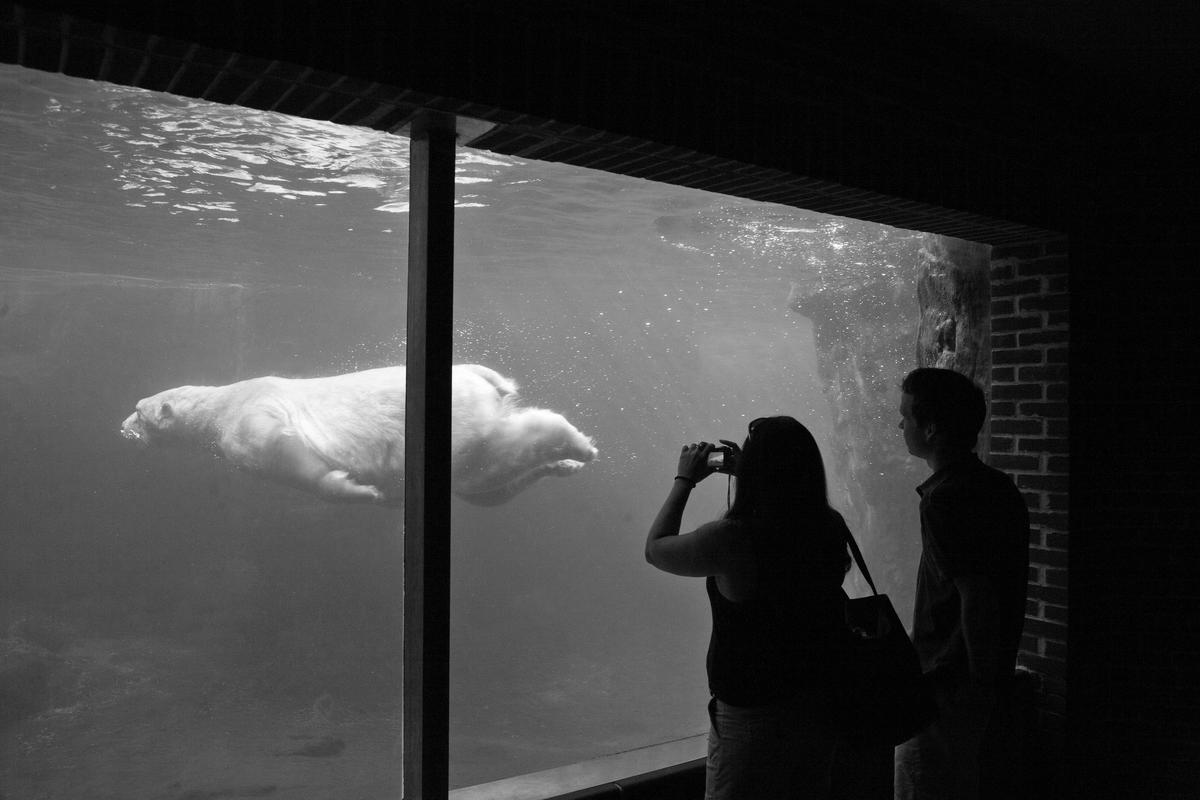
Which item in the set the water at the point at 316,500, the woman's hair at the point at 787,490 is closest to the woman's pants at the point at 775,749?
the woman's hair at the point at 787,490

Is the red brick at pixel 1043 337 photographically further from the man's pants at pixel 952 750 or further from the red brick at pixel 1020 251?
the man's pants at pixel 952 750

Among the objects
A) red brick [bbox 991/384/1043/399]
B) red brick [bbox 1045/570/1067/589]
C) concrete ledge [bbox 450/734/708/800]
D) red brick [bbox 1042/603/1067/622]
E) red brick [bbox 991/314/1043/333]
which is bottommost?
concrete ledge [bbox 450/734/708/800]

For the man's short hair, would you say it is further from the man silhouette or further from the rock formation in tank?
the rock formation in tank

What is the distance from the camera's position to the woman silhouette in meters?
2.34

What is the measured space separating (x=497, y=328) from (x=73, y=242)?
27584 mm

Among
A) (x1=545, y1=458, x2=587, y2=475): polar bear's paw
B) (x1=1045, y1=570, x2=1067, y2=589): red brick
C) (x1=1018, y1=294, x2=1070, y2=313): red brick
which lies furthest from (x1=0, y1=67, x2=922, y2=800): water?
(x1=1045, y1=570, x2=1067, y2=589): red brick

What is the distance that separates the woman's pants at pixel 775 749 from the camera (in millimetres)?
2385

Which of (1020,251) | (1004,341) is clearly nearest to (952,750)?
(1004,341)

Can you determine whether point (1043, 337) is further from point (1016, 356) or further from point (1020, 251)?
point (1020, 251)

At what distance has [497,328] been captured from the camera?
4397 centimetres

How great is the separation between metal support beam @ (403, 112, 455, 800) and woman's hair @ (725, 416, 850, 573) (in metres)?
1.02

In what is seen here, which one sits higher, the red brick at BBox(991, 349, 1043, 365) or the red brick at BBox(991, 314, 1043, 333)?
the red brick at BBox(991, 314, 1043, 333)

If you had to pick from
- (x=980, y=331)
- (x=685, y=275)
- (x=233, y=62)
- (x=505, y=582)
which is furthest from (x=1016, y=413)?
(x=505, y=582)

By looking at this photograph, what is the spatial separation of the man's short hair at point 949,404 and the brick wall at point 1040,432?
1.81m
